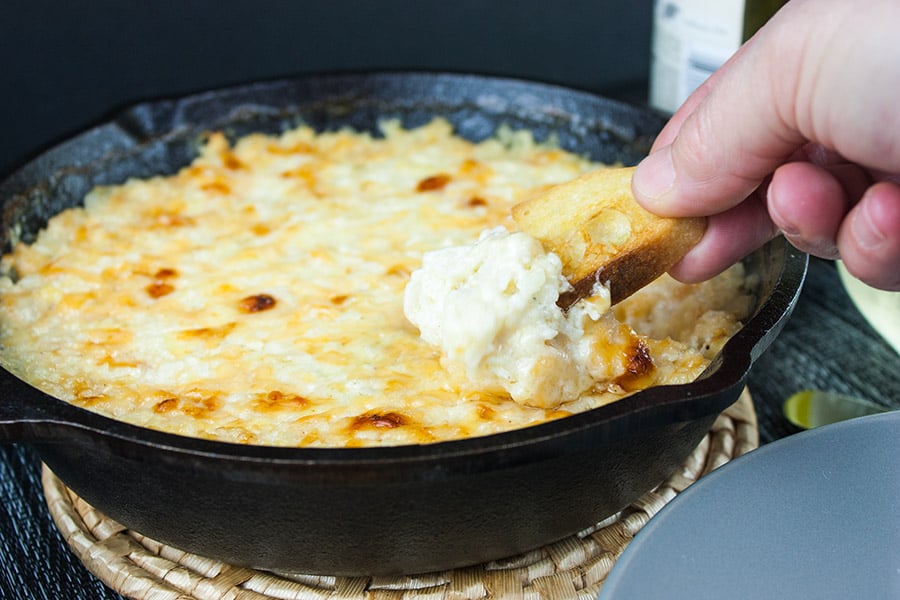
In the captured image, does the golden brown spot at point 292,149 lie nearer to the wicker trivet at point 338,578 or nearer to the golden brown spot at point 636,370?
the wicker trivet at point 338,578

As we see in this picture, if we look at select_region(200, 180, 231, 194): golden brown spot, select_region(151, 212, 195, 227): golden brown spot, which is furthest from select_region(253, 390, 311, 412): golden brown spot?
select_region(200, 180, 231, 194): golden brown spot

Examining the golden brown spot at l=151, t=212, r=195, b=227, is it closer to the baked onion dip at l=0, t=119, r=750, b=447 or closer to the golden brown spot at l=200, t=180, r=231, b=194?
the baked onion dip at l=0, t=119, r=750, b=447

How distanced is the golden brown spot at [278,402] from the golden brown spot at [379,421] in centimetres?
11

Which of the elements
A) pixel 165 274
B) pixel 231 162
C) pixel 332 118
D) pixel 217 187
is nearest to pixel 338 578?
pixel 165 274

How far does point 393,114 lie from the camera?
260 centimetres

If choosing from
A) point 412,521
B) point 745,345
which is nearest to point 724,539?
point 745,345

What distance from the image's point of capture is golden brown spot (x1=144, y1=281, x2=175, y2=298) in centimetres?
184

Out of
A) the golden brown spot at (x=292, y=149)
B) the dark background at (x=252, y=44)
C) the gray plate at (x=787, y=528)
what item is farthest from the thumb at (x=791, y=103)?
the dark background at (x=252, y=44)

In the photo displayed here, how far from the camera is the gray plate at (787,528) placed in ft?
3.88

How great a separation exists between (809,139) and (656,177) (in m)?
0.25

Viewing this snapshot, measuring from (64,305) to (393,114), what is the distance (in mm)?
1115

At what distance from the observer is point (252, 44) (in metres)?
3.22

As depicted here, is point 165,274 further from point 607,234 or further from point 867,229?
point 867,229

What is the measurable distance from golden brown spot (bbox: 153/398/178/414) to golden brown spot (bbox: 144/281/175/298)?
1.25 ft
